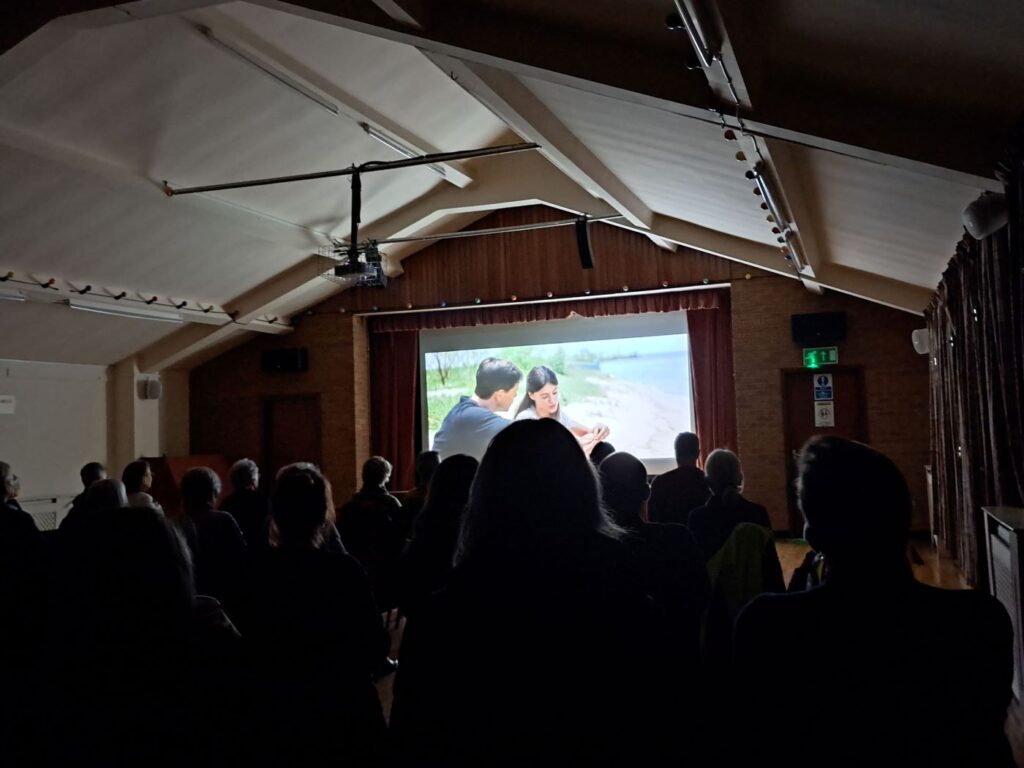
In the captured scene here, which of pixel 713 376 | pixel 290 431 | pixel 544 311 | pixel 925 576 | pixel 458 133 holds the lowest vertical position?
pixel 925 576

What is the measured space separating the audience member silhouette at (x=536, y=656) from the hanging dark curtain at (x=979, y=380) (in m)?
3.09

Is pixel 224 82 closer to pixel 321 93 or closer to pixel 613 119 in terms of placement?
pixel 321 93

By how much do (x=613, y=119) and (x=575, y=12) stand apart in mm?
1695

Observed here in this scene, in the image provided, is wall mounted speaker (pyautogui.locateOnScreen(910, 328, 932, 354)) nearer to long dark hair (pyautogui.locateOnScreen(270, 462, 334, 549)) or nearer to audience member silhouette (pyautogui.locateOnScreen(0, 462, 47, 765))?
long dark hair (pyautogui.locateOnScreen(270, 462, 334, 549))

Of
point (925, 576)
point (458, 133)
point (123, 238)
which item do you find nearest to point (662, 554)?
point (925, 576)

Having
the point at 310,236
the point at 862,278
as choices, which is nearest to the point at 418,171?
the point at 310,236

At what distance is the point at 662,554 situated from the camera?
9.14 feet

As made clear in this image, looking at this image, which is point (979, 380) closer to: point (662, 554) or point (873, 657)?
point (662, 554)

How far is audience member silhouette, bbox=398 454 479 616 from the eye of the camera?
3066 millimetres

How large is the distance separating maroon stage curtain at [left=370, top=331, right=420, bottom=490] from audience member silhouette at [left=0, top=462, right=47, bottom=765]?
866 cm

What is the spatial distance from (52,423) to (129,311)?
2.01 meters

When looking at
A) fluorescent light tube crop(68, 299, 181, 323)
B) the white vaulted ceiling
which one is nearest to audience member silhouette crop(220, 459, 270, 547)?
the white vaulted ceiling

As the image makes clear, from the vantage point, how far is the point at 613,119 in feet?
19.3

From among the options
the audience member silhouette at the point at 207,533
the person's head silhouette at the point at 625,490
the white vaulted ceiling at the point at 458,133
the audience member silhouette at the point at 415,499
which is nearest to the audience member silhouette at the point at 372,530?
the audience member silhouette at the point at 415,499
